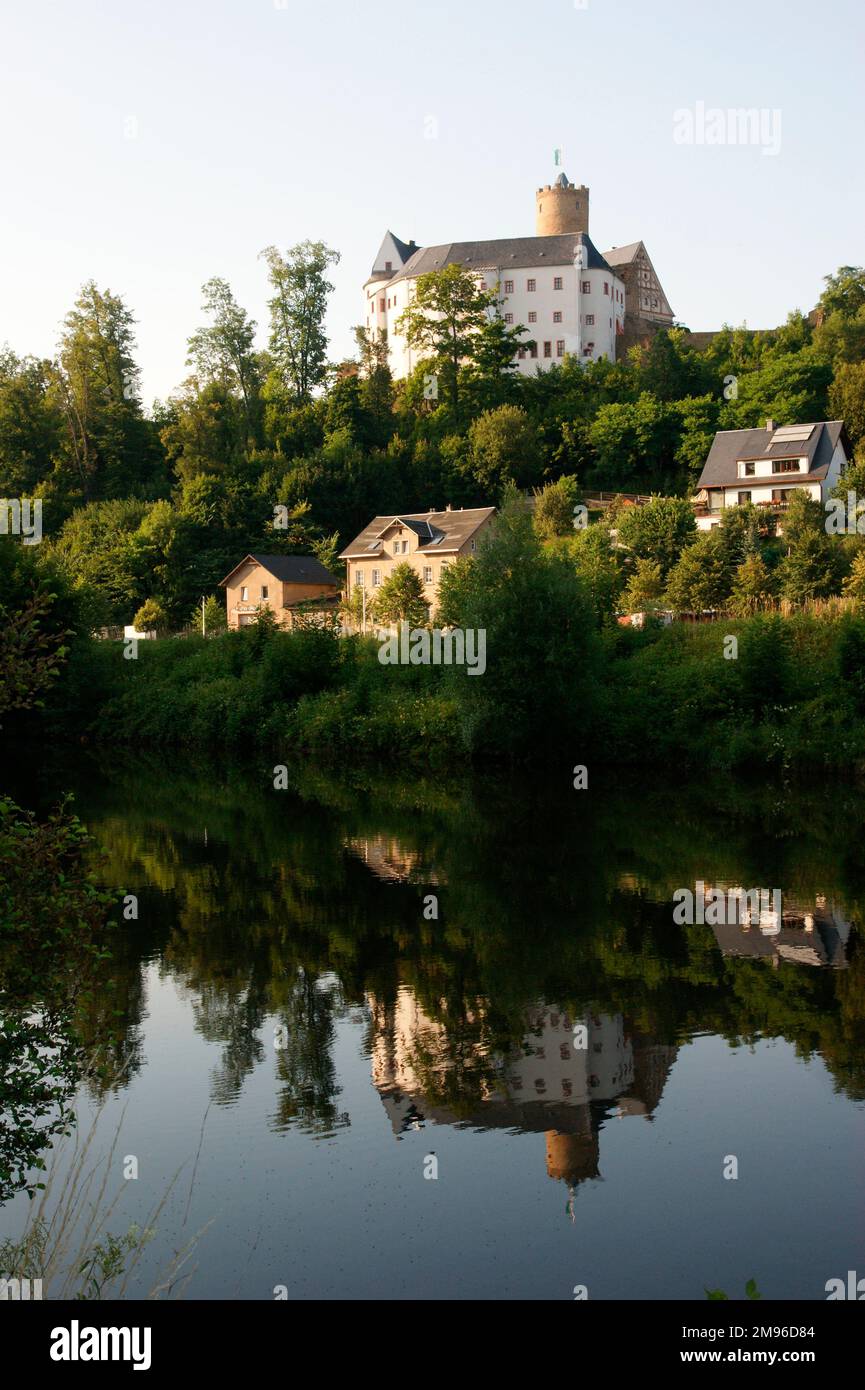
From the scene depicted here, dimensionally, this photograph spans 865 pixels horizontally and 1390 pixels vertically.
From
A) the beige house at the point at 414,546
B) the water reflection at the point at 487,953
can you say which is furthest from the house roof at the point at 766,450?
the water reflection at the point at 487,953

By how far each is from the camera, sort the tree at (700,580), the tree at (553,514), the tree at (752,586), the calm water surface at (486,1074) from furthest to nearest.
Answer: the tree at (553,514)
the tree at (700,580)
the tree at (752,586)
the calm water surface at (486,1074)

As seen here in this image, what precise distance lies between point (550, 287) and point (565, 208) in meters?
10.6

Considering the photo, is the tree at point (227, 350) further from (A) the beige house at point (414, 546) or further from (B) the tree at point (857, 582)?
(B) the tree at point (857, 582)

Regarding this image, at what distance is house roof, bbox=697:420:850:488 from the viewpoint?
64.9 meters

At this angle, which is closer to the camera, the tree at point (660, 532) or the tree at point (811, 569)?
the tree at point (811, 569)

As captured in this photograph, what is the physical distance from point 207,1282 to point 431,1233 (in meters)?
1.74

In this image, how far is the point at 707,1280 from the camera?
865cm

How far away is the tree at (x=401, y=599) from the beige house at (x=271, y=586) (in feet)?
20.0

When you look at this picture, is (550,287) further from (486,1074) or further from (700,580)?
(486,1074)

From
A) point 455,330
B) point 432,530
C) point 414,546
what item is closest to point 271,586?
point 414,546

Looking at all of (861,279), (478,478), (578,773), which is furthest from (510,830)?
(861,279)

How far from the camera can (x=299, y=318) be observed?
89.1 metres

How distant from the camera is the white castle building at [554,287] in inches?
3728
